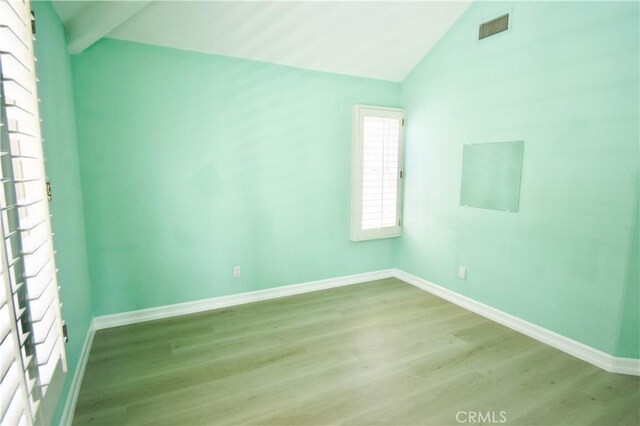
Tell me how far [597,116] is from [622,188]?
529mm

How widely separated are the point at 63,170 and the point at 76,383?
1.35 m

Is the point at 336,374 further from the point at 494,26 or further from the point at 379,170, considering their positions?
the point at 494,26

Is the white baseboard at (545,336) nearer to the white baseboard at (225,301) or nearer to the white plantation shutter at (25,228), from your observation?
the white baseboard at (225,301)

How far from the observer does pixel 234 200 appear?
10.5 ft

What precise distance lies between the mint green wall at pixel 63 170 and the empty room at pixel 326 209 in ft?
0.09

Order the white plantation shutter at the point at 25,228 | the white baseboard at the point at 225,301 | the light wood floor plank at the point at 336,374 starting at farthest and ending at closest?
1. the white baseboard at the point at 225,301
2. the light wood floor plank at the point at 336,374
3. the white plantation shutter at the point at 25,228

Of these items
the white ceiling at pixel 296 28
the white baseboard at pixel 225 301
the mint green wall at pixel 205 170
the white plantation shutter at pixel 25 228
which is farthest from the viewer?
the white baseboard at pixel 225 301

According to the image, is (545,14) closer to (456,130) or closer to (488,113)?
(488,113)

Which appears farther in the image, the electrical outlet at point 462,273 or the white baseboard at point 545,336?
the electrical outlet at point 462,273

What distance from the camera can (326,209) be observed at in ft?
12.1

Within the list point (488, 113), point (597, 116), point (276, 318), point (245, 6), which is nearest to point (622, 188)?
point (597, 116)

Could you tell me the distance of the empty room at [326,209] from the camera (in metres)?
1.89

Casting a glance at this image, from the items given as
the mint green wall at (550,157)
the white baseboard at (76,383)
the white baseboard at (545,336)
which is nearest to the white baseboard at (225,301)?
the white baseboard at (76,383)

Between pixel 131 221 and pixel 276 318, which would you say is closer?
pixel 131 221
